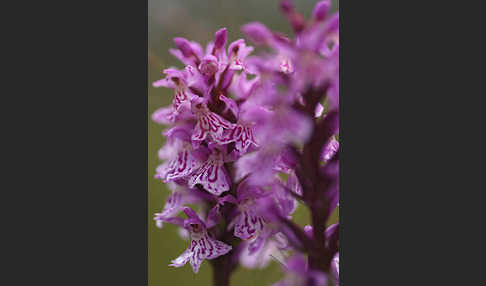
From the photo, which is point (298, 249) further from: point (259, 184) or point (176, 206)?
point (176, 206)

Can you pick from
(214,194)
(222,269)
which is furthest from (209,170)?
(222,269)

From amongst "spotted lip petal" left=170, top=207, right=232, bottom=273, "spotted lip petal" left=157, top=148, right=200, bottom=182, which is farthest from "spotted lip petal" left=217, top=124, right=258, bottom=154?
"spotted lip petal" left=170, top=207, right=232, bottom=273

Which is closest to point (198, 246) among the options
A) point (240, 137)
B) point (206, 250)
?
point (206, 250)

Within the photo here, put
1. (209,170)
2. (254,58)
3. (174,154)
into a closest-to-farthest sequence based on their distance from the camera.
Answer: (254,58) → (209,170) → (174,154)

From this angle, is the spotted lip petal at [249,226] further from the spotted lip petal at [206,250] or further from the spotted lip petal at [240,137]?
the spotted lip petal at [240,137]

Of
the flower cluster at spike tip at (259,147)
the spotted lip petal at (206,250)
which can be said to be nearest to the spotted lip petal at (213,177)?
the flower cluster at spike tip at (259,147)

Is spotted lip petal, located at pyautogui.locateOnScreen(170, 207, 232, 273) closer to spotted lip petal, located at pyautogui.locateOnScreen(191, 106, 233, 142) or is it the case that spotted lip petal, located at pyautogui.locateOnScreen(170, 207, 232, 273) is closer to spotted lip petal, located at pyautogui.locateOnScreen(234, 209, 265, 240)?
spotted lip petal, located at pyautogui.locateOnScreen(234, 209, 265, 240)

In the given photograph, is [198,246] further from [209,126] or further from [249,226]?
[209,126]

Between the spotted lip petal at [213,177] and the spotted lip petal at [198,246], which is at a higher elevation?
the spotted lip petal at [213,177]

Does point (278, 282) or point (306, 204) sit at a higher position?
point (306, 204)
